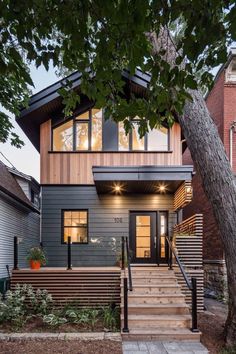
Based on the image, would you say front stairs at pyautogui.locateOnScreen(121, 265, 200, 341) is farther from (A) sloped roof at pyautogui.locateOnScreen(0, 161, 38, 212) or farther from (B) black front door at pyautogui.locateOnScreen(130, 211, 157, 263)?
(A) sloped roof at pyautogui.locateOnScreen(0, 161, 38, 212)

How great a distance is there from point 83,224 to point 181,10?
9.02 metres

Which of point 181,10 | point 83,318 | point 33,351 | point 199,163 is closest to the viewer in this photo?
point 181,10

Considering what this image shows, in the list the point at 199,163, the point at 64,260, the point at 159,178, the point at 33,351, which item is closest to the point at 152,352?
the point at 33,351

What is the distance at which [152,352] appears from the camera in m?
5.98

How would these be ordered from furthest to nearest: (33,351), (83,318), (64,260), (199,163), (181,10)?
(64,260), (83,318), (199,163), (33,351), (181,10)

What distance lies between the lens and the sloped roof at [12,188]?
979 cm

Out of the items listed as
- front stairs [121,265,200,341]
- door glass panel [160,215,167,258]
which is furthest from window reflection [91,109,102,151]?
front stairs [121,265,200,341]

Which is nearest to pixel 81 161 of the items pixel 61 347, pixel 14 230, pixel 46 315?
pixel 14 230

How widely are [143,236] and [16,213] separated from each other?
4101 mm

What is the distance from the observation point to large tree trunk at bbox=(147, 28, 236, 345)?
20.1ft

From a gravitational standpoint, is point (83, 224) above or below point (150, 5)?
below

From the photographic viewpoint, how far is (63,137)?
11.6 meters

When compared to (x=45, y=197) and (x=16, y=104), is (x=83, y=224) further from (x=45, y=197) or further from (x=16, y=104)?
(x=16, y=104)

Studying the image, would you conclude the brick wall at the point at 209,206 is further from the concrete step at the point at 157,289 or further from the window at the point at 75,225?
the window at the point at 75,225
